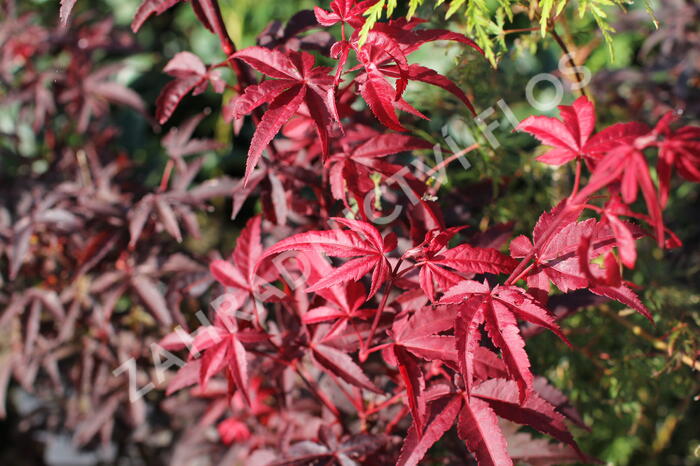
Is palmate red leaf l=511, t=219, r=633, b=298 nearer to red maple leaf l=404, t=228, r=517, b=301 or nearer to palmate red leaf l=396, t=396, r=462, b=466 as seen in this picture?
red maple leaf l=404, t=228, r=517, b=301

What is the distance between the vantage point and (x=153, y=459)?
205 centimetres

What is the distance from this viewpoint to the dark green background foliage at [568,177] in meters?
1.24

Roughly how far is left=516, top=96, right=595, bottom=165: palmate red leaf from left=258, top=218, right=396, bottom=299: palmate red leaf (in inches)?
9.3

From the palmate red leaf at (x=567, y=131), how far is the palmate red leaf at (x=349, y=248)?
236 mm

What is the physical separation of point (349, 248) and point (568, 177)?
2.48 feet

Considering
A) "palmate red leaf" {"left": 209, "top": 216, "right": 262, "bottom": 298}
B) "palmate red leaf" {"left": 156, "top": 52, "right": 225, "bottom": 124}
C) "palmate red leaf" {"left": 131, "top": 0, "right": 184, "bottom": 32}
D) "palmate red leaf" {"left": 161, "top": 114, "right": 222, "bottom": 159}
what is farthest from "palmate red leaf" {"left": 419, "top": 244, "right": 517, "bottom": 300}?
"palmate red leaf" {"left": 161, "top": 114, "right": 222, "bottom": 159}

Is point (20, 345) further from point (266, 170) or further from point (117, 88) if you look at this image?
point (266, 170)

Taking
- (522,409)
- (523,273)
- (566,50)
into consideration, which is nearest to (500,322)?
(523,273)

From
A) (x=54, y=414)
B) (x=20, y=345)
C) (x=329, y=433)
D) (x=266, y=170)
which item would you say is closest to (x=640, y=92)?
(x=266, y=170)

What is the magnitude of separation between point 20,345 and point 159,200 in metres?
0.68

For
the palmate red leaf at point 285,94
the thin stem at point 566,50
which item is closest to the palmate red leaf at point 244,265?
the palmate red leaf at point 285,94

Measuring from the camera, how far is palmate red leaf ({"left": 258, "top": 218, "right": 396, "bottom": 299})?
0.79m

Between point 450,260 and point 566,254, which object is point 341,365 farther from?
point 566,254

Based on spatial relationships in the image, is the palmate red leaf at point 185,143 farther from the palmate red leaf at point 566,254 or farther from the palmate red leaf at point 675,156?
the palmate red leaf at point 675,156
